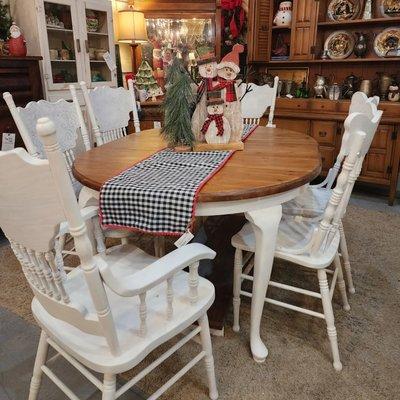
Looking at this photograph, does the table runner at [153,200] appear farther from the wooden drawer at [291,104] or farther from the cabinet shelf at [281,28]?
the cabinet shelf at [281,28]

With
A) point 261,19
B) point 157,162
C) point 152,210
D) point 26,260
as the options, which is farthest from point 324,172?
point 26,260

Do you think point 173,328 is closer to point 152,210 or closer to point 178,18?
point 152,210

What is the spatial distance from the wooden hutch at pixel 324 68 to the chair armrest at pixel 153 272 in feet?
8.62

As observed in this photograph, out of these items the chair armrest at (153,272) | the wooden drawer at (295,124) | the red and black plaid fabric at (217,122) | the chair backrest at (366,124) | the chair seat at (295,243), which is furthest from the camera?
the wooden drawer at (295,124)

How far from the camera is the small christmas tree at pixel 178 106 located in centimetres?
160

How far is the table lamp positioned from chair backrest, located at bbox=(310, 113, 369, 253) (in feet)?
11.0

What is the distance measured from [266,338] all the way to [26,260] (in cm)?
111

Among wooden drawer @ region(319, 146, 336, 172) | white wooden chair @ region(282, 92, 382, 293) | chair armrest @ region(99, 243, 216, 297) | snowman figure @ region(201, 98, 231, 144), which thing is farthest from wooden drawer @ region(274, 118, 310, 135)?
chair armrest @ region(99, 243, 216, 297)

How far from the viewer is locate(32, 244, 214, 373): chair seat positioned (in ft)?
2.96

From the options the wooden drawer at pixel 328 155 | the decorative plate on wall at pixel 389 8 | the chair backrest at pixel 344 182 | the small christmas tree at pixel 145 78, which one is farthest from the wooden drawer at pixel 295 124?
the chair backrest at pixel 344 182

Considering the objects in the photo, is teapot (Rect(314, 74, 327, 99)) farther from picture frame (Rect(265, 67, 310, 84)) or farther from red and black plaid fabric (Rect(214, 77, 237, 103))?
red and black plaid fabric (Rect(214, 77, 237, 103))

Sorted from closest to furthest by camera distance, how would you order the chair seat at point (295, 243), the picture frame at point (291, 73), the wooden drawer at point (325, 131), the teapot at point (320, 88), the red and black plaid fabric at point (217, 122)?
the chair seat at point (295, 243)
the red and black plaid fabric at point (217, 122)
the wooden drawer at point (325, 131)
the teapot at point (320, 88)
the picture frame at point (291, 73)

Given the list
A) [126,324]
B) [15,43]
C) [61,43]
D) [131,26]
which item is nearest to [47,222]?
[126,324]

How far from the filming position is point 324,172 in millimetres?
3508
